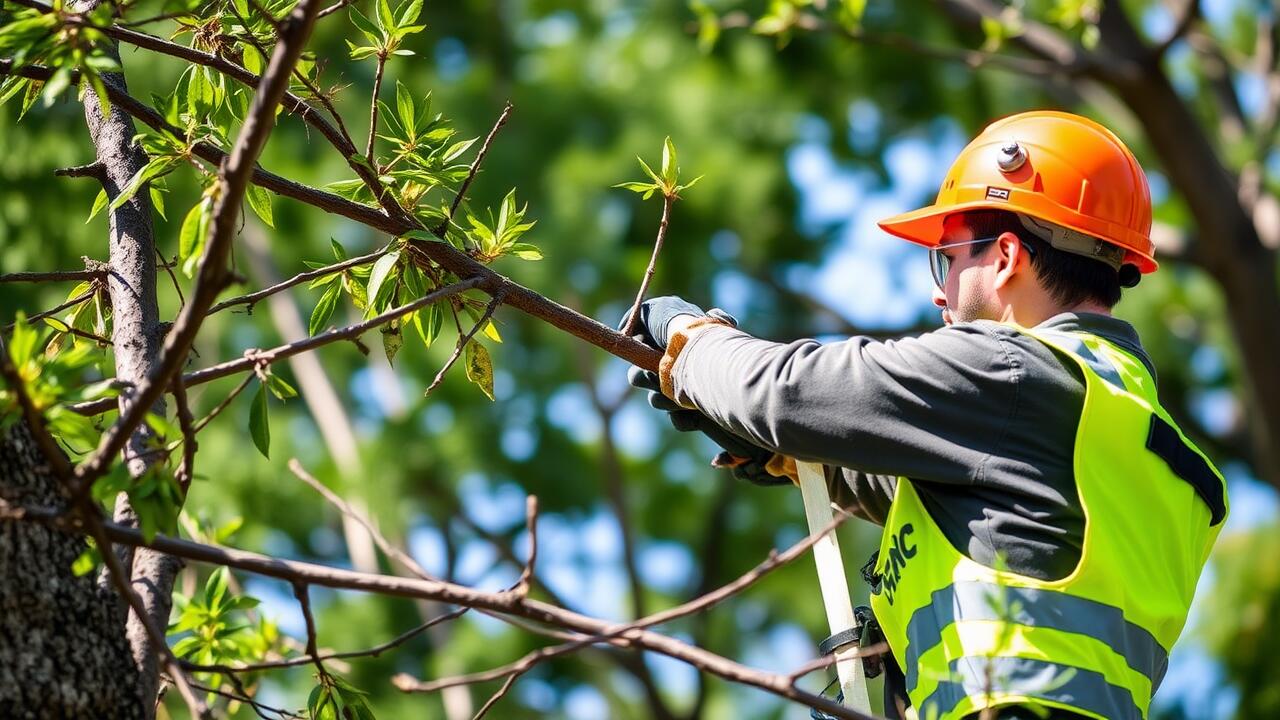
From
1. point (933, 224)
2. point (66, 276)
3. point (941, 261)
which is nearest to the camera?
point (66, 276)

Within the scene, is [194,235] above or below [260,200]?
below

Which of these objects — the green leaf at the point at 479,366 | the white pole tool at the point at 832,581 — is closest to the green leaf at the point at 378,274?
the green leaf at the point at 479,366

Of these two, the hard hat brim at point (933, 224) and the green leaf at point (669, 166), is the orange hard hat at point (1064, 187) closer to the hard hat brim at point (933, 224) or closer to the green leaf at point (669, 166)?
the hard hat brim at point (933, 224)

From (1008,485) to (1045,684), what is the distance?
303 mm

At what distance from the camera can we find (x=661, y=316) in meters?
2.54

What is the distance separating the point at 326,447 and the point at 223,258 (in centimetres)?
893

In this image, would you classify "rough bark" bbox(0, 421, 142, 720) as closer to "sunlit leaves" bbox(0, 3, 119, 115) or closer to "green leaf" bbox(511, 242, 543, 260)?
"sunlit leaves" bbox(0, 3, 119, 115)

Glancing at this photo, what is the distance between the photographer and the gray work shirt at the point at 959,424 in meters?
2.11

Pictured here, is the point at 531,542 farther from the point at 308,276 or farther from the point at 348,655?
the point at 308,276

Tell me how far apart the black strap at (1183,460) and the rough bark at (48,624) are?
1.53 m

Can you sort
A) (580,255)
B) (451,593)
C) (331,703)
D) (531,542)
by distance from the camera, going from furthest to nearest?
(580,255) < (331,703) < (451,593) < (531,542)

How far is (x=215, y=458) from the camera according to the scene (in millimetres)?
9125

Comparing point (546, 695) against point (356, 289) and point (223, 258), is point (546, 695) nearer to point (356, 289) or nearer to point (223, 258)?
point (356, 289)

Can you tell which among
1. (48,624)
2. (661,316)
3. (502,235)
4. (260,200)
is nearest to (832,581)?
(661,316)
